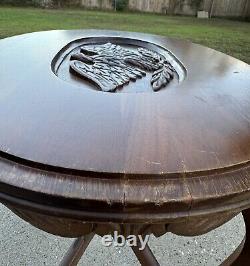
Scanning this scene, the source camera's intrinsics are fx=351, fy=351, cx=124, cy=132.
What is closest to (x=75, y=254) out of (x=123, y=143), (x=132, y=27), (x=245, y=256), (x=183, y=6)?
(x=245, y=256)

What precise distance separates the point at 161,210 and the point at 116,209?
0.20 feet

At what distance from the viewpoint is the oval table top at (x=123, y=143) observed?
484mm

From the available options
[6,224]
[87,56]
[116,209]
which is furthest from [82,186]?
[6,224]

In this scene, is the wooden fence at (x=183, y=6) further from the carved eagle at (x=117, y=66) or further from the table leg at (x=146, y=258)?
the table leg at (x=146, y=258)

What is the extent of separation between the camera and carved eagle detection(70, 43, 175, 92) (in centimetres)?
82

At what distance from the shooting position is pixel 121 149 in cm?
54

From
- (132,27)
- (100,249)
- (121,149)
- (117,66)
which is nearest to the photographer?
(121,149)

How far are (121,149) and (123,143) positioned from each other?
19 mm

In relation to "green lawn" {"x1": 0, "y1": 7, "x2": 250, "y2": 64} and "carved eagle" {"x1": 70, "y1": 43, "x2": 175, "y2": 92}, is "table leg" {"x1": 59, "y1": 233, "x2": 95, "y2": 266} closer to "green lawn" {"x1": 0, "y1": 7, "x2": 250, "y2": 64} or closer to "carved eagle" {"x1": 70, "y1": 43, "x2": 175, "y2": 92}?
"carved eagle" {"x1": 70, "y1": 43, "x2": 175, "y2": 92}

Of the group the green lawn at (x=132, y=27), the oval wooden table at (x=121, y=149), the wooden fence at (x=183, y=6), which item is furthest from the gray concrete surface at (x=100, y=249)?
the wooden fence at (x=183, y=6)

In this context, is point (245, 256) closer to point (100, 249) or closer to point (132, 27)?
point (100, 249)

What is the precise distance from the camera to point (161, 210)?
0.48m

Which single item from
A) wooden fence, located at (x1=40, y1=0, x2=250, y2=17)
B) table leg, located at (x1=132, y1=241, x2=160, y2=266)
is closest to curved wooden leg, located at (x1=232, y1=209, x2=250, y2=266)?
table leg, located at (x1=132, y1=241, x2=160, y2=266)

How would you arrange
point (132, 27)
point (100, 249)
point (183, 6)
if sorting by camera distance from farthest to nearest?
point (183, 6) → point (132, 27) → point (100, 249)
